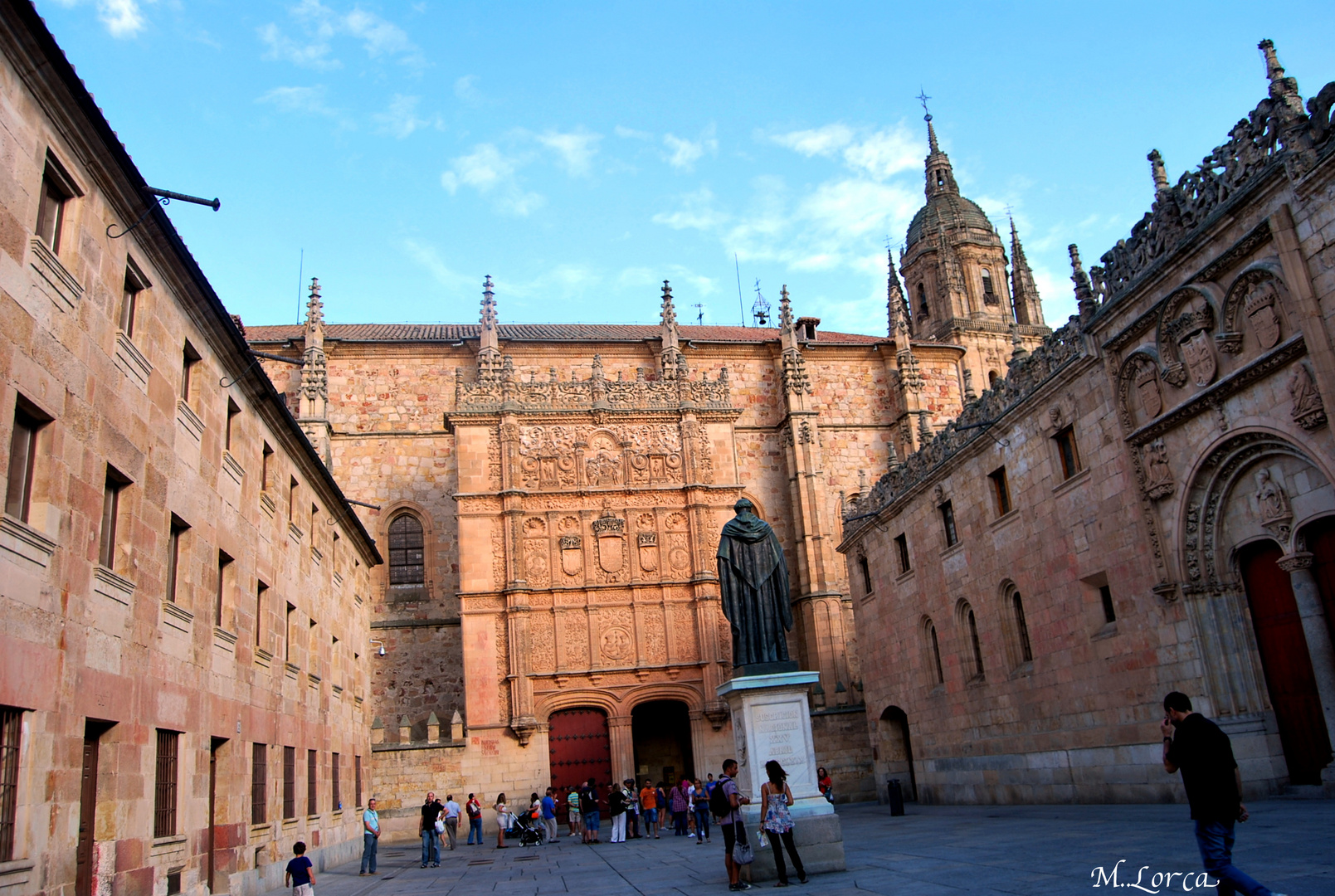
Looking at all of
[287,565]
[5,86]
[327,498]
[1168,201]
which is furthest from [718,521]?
[5,86]

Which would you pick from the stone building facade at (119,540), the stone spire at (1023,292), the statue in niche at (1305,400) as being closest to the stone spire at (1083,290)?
the statue in niche at (1305,400)

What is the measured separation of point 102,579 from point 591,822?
16428 millimetres

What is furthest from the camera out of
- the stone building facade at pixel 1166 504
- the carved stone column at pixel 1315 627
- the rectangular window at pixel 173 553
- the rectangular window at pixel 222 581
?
the rectangular window at pixel 222 581

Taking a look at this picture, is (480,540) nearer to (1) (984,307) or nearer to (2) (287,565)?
(2) (287,565)

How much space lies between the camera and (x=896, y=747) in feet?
87.4

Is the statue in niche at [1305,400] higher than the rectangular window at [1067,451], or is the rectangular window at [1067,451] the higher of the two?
the rectangular window at [1067,451]

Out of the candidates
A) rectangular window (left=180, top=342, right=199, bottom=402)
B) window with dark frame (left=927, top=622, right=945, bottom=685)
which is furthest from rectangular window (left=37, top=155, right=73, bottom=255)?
window with dark frame (left=927, top=622, right=945, bottom=685)

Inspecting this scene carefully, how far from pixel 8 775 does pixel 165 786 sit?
413 cm

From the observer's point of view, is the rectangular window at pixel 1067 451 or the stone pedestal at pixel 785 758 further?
the rectangular window at pixel 1067 451

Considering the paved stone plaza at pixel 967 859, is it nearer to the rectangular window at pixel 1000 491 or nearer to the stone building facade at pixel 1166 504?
the stone building facade at pixel 1166 504

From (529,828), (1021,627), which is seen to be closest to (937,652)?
(1021,627)

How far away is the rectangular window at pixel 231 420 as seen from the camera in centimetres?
1545

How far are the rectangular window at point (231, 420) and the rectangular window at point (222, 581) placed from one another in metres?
1.72

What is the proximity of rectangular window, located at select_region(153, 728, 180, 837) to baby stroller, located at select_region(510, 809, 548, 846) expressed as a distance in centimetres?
1320
